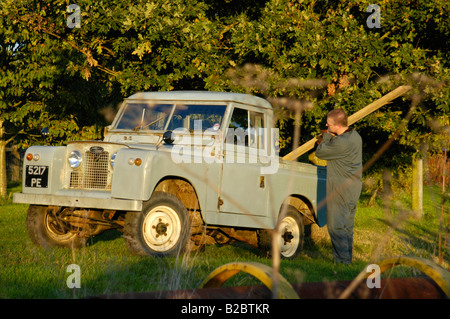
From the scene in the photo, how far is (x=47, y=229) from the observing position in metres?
8.01

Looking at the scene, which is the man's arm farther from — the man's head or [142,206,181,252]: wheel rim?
[142,206,181,252]: wheel rim

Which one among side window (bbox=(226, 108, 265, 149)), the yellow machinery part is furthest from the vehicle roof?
the yellow machinery part

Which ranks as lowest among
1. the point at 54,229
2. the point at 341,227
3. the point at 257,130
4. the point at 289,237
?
the point at 289,237

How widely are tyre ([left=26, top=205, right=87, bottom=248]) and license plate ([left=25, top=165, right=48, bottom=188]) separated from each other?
0.42m

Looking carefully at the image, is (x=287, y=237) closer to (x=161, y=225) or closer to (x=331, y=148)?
(x=331, y=148)

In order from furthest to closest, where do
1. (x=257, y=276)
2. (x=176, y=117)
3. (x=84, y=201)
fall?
1. (x=176, y=117)
2. (x=84, y=201)
3. (x=257, y=276)

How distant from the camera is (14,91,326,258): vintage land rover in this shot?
7.12 meters

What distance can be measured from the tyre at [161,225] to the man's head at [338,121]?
2242mm

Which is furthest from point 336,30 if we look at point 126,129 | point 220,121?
point 126,129

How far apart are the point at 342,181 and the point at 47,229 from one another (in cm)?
398

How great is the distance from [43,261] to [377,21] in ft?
23.8

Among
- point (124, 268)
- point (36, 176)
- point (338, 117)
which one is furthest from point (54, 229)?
point (338, 117)

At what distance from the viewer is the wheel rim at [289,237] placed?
28.4 ft
